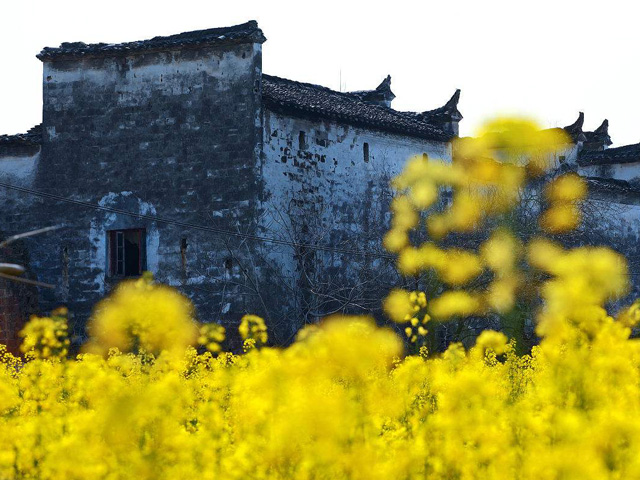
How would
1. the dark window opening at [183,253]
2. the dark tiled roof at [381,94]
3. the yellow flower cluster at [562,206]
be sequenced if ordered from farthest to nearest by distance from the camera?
the dark tiled roof at [381,94] → the yellow flower cluster at [562,206] → the dark window opening at [183,253]

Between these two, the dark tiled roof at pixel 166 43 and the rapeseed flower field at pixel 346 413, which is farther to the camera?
the dark tiled roof at pixel 166 43

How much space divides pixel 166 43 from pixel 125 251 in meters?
3.58

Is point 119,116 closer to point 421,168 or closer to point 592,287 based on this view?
point 421,168

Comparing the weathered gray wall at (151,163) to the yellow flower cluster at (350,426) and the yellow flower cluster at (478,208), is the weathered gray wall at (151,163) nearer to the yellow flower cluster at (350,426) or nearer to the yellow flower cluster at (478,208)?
the yellow flower cluster at (478,208)

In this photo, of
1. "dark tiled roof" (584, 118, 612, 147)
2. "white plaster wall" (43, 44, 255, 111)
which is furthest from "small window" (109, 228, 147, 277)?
"dark tiled roof" (584, 118, 612, 147)

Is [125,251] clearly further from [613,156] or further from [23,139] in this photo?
[613,156]


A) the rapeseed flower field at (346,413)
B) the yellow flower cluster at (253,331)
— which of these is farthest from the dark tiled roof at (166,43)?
the yellow flower cluster at (253,331)

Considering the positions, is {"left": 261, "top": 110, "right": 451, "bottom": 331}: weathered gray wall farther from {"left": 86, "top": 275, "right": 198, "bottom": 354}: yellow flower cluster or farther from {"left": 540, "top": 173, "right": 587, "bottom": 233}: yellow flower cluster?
{"left": 540, "top": 173, "right": 587, "bottom": 233}: yellow flower cluster

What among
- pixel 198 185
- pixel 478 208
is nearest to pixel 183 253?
pixel 198 185

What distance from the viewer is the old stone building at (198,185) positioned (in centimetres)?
1967

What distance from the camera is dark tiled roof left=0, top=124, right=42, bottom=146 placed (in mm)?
21078

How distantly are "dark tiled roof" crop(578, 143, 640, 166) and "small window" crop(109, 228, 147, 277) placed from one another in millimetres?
15393

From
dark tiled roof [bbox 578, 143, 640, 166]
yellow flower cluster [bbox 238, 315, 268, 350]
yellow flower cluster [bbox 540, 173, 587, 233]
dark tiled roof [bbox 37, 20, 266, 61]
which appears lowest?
yellow flower cluster [bbox 238, 315, 268, 350]

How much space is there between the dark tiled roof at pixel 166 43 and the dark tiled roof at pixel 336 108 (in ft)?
3.39
